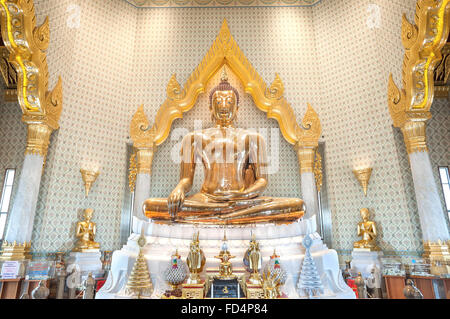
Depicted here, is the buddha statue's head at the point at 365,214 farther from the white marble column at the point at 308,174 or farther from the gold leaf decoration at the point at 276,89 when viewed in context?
the gold leaf decoration at the point at 276,89

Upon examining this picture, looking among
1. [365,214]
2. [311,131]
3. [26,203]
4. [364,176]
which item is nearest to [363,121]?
[311,131]

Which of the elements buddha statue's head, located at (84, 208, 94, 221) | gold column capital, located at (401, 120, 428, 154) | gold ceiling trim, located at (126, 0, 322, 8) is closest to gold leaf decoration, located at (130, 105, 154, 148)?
buddha statue's head, located at (84, 208, 94, 221)

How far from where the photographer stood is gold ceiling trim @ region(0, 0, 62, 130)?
14.4 ft

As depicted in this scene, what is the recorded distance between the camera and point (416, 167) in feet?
15.4

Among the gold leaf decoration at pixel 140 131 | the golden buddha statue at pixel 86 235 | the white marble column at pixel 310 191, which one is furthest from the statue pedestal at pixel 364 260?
the golden buddha statue at pixel 86 235

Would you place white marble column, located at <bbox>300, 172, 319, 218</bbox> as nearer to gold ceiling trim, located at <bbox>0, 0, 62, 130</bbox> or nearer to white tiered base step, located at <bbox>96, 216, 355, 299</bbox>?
white tiered base step, located at <bbox>96, 216, 355, 299</bbox>

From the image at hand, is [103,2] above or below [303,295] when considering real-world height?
above

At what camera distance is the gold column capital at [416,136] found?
4.76m

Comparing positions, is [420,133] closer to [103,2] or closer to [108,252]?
[108,252]

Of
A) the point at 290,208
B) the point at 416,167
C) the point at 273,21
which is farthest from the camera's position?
the point at 273,21

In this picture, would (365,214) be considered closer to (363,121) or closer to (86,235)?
(363,121)

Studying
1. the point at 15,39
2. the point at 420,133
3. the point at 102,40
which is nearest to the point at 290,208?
the point at 420,133

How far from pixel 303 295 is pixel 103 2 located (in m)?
7.03

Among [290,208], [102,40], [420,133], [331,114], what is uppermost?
[102,40]
